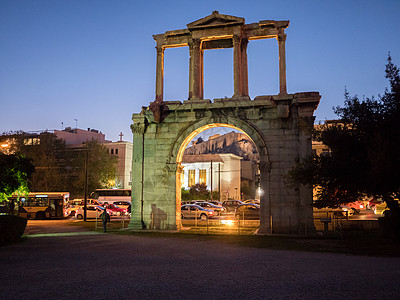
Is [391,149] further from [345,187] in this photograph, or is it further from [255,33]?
[255,33]

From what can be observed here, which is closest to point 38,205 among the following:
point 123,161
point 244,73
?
point 123,161

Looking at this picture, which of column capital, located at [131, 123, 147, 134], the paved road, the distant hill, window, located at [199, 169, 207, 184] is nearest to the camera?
the paved road

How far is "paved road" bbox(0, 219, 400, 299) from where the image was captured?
23.7 ft

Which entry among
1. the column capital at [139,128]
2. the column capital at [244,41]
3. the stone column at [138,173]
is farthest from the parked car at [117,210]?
the column capital at [244,41]

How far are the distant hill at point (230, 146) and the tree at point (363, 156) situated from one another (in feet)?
318

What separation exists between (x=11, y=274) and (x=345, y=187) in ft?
40.6

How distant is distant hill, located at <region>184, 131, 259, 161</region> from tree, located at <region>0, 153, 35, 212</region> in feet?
310

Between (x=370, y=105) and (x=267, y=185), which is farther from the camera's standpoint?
(x=267, y=185)

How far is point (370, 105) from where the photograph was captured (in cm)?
1496

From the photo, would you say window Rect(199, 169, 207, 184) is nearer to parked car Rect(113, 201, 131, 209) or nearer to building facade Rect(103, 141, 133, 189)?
building facade Rect(103, 141, 133, 189)

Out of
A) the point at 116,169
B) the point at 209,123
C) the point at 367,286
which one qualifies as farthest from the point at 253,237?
the point at 116,169

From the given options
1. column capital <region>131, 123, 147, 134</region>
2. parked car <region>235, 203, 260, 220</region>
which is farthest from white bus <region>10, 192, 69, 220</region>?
column capital <region>131, 123, 147, 134</region>

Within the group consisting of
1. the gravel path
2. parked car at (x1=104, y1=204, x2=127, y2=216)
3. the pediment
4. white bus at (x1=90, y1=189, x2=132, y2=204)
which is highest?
the pediment

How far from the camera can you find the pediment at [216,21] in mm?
21125
